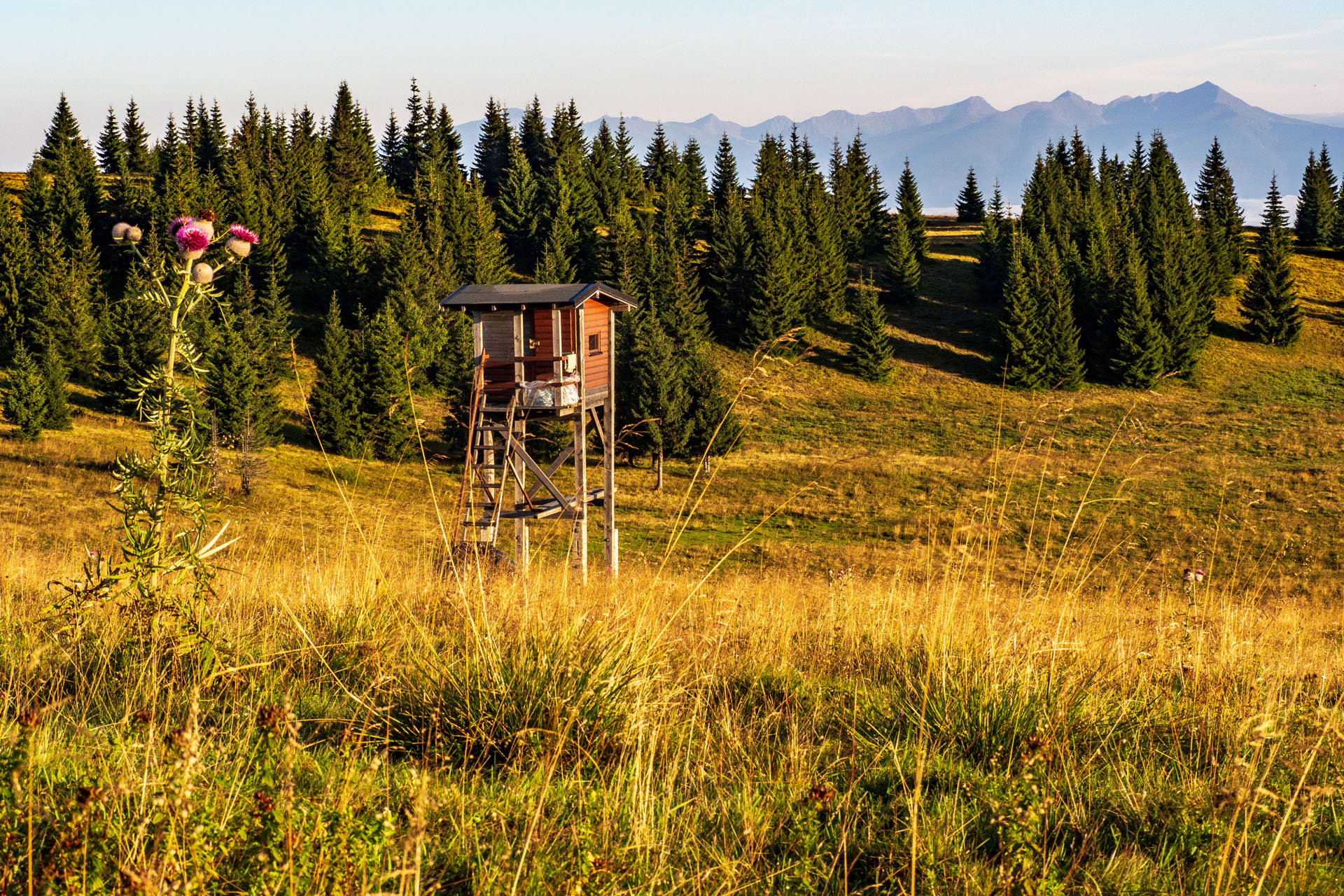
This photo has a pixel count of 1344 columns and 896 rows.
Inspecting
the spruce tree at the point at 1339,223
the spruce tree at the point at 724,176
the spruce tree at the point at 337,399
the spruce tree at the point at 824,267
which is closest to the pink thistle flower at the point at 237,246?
the spruce tree at the point at 337,399

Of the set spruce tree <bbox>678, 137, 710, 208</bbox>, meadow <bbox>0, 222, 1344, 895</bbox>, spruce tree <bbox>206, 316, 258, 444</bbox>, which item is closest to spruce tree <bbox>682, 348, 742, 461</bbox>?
spruce tree <bbox>206, 316, 258, 444</bbox>

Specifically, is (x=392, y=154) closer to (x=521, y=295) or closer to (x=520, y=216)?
(x=520, y=216)

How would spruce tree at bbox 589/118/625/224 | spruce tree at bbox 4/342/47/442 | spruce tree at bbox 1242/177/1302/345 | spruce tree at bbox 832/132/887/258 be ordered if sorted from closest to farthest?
spruce tree at bbox 4/342/47/442, spruce tree at bbox 1242/177/1302/345, spruce tree at bbox 589/118/625/224, spruce tree at bbox 832/132/887/258

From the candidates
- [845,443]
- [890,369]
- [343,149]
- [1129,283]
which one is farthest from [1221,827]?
[343,149]

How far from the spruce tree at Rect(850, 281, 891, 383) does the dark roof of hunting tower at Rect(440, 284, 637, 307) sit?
1381 inches

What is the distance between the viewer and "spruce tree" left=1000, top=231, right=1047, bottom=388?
47875mm

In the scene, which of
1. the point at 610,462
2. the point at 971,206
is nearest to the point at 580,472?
the point at 610,462

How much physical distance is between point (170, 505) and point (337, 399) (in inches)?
1335

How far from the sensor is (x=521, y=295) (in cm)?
1485

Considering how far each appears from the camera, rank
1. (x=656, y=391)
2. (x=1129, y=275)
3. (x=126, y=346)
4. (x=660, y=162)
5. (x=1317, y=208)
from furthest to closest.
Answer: (x=660, y=162) < (x=1317, y=208) < (x=1129, y=275) < (x=126, y=346) < (x=656, y=391)

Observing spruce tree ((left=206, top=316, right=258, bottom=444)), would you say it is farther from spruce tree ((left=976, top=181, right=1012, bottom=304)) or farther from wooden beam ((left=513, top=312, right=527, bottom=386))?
spruce tree ((left=976, top=181, right=1012, bottom=304))

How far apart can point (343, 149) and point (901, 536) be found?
58974 millimetres

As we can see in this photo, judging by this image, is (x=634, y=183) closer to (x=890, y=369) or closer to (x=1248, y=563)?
(x=890, y=369)

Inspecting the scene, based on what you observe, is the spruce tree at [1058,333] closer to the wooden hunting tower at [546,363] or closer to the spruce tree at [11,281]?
the wooden hunting tower at [546,363]
